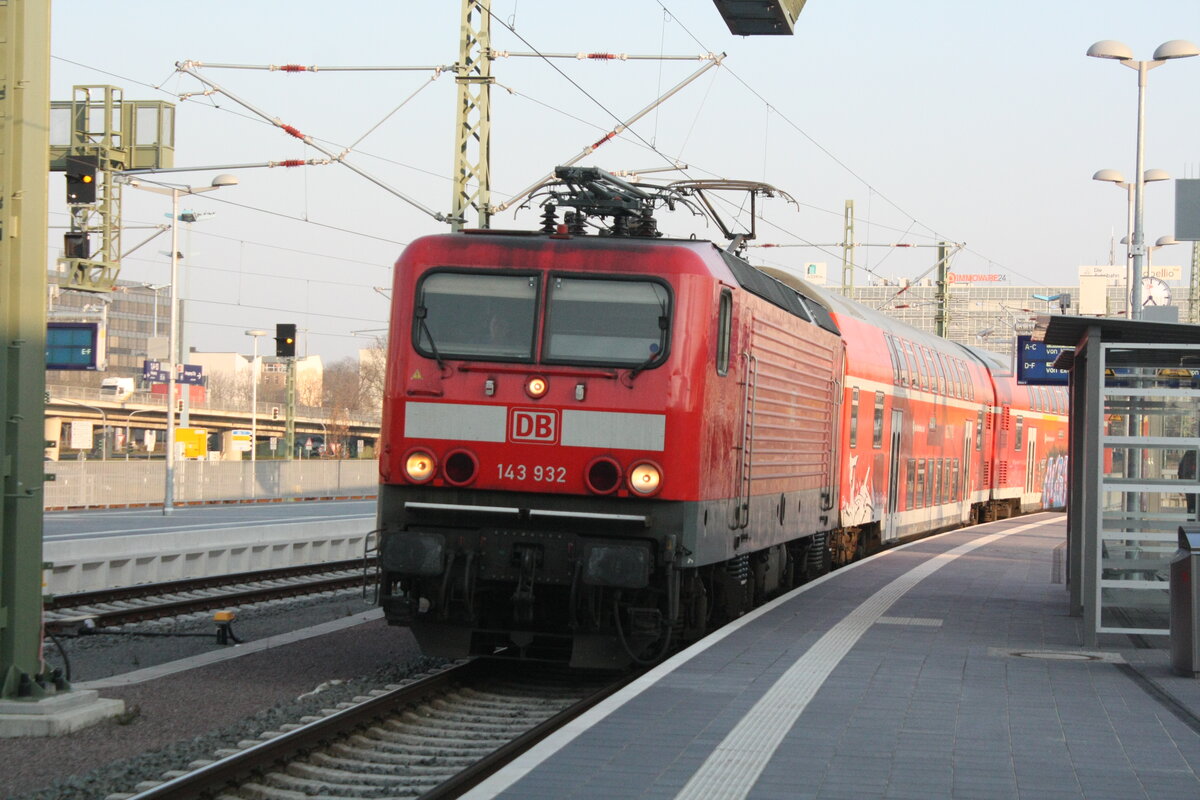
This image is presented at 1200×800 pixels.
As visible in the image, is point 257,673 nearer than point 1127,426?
Yes

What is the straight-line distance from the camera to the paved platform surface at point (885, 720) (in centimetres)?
691

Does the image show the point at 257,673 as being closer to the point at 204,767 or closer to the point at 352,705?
the point at 352,705

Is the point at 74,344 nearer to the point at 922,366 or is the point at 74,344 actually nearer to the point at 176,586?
the point at 176,586

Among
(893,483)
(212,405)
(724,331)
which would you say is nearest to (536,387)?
(724,331)

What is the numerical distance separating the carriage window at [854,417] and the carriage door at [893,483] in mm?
3258

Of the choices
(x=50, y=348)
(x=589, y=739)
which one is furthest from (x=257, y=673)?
(x=50, y=348)

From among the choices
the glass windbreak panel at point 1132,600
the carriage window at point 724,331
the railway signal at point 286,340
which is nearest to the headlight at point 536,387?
the carriage window at point 724,331

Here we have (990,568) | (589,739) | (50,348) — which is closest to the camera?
(589,739)

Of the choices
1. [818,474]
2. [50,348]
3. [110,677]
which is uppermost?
[50,348]

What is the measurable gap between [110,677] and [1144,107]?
78.2 feet

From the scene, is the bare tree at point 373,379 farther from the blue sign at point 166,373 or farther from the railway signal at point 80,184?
the railway signal at point 80,184

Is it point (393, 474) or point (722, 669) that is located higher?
point (393, 474)

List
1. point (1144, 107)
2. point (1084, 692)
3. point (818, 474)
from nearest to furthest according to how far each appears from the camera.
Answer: point (1084, 692)
point (818, 474)
point (1144, 107)

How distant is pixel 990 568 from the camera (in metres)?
20.7
